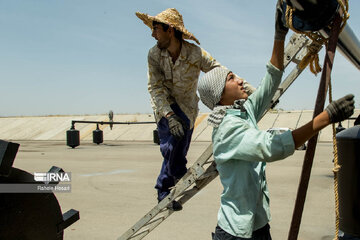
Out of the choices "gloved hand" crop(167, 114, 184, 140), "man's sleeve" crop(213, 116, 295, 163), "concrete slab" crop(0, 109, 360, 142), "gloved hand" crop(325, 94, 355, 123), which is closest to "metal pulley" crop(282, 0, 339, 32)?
"gloved hand" crop(325, 94, 355, 123)

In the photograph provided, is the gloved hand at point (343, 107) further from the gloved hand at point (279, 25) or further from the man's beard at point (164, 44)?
the man's beard at point (164, 44)

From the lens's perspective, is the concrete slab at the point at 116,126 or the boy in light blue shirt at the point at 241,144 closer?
the boy in light blue shirt at the point at 241,144

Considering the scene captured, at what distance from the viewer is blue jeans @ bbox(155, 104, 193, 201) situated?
3.14 meters

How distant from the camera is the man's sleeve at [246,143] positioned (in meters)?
1.55

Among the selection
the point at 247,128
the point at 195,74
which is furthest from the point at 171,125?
the point at 247,128

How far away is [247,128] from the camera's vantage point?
5.69 feet

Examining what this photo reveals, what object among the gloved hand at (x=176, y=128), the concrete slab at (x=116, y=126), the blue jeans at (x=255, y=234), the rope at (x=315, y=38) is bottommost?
the concrete slab at (x=116, y=126)

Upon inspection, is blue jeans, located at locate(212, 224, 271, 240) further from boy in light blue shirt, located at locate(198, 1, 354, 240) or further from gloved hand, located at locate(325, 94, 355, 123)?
gloved hand, located at locate(325, 94, 355, 123)

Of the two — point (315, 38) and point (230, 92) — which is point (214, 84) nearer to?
point (230, 92)

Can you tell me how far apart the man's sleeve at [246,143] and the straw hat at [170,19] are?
4.36 ft

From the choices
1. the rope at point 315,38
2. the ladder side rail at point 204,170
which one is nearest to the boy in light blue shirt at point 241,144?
the rope at point 315,38

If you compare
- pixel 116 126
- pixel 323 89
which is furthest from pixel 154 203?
pixel 116 126

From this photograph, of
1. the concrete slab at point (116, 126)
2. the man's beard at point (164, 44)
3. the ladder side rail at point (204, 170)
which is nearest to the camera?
the ladder side rail at point (204, 170)

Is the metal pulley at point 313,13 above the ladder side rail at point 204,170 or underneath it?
above
